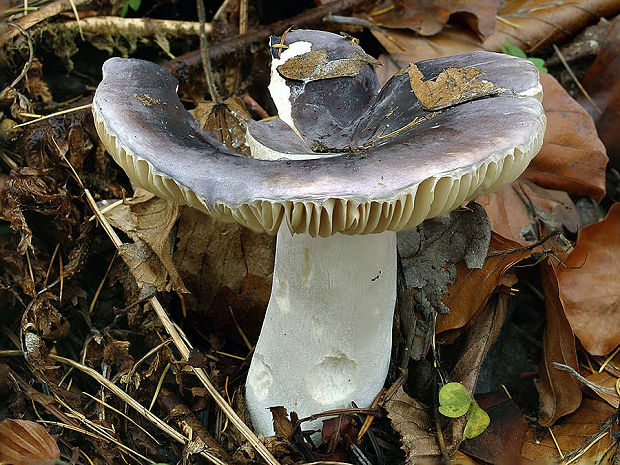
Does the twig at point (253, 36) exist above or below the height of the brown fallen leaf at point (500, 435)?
above

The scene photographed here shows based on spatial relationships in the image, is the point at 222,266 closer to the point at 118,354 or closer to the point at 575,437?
the point at 118,354

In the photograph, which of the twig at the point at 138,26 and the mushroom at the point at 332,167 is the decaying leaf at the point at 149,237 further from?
the twig at the point at 138,26

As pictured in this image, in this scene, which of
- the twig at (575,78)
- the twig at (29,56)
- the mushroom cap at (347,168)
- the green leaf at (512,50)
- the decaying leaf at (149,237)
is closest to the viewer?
the mushroom cap at (347,168)

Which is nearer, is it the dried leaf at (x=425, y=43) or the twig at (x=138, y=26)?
the twig at (x=138, y=26)

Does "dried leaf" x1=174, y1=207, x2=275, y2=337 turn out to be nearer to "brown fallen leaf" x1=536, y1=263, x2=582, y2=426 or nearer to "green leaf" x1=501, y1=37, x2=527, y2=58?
"brown fallen leaf" x1=536, y1=263, x2=582, y2=426

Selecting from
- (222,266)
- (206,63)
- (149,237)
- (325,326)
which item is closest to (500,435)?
(325,326)

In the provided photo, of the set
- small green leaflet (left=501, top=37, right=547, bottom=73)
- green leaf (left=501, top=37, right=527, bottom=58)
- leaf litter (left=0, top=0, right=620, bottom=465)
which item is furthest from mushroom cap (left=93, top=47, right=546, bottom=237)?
green leaf (left=501, top=37, right=527, bottom=58)

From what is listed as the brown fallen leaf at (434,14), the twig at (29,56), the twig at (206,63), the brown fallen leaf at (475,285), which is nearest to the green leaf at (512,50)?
the brown fallen leaf at (434,14)
